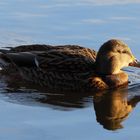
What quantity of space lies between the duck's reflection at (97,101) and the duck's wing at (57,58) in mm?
535

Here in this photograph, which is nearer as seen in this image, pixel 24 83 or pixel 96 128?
pixel 96 128

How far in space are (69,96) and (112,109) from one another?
88 cm

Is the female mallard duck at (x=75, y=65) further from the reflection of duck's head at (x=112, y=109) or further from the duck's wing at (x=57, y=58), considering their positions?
the reflection of duck's head at (x=112, y=109)

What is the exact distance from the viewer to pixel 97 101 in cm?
953

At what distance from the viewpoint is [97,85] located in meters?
10.3

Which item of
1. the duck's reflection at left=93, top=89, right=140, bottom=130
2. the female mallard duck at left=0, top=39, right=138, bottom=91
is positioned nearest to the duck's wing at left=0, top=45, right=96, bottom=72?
the female mallard duck at left=0, top=39, right=138, bottom=91

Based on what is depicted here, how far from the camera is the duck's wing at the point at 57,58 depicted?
10.6 metres

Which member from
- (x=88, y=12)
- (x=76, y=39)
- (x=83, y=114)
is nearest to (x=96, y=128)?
(x=83, y=114)

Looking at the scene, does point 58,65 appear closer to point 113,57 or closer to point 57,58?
point 57,58

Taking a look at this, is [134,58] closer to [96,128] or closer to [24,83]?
[24,83]

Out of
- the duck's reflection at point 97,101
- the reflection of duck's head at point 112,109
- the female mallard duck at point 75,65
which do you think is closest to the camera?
the reflection of duck's head at point 112,109

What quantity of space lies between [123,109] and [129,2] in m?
5.10

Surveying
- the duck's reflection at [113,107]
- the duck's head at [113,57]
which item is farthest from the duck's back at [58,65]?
the duck's reflection at [113,107]

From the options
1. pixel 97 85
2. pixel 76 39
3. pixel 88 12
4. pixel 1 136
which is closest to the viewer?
pixel 1 136
